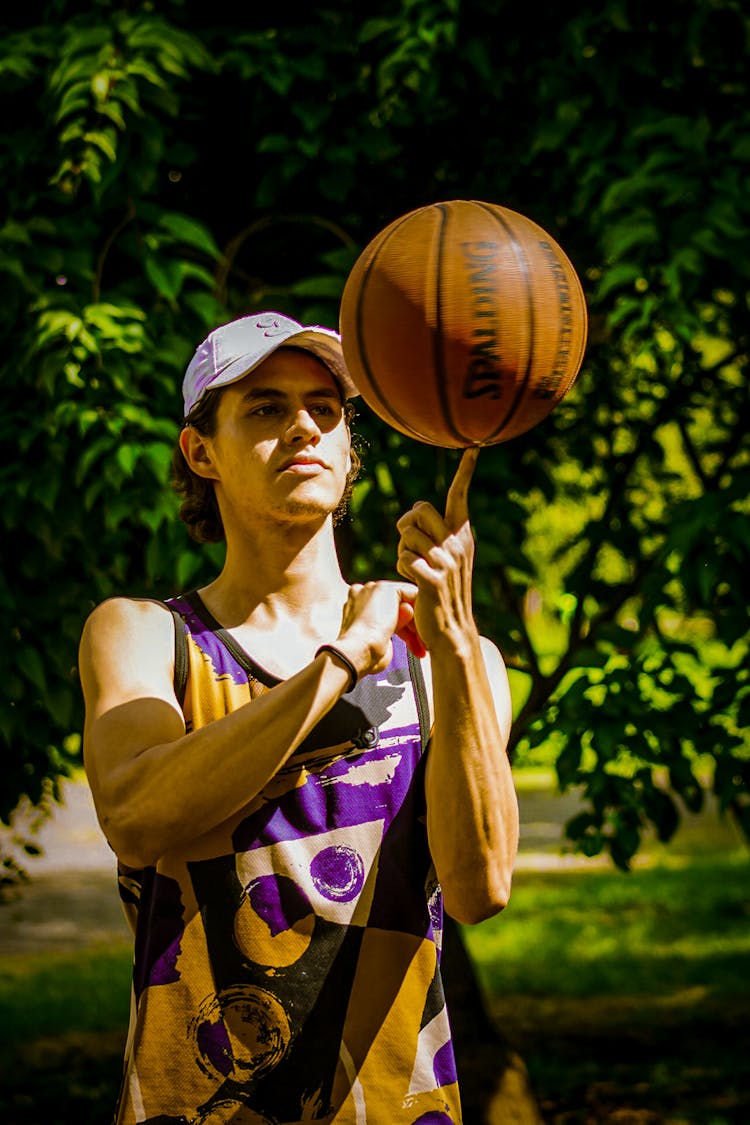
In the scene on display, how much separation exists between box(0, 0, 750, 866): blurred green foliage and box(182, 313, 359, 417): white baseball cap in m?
1.12

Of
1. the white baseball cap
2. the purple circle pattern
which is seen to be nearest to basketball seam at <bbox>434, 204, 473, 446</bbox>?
the white baseball cap

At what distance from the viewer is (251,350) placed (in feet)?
8.27

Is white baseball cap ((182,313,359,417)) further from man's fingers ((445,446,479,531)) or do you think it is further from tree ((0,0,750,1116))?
tree ((0,0,750,1116))

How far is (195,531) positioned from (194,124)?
2.08m

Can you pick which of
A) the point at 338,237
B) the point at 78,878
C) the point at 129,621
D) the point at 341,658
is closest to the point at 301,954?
the point at 341,658

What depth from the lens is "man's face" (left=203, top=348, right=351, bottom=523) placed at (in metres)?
2.47

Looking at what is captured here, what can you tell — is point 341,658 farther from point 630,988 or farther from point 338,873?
point 630,988

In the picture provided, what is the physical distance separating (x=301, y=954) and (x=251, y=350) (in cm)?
107

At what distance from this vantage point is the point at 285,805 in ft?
7.62

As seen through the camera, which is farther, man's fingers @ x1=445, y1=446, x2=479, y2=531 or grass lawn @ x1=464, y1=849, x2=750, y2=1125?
grass lawn @ x1=464, y1=849, x2=750, y2=1125

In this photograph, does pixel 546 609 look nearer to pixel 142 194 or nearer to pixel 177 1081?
pixel 142 194

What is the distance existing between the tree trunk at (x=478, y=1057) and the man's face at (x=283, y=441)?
9.07 ft

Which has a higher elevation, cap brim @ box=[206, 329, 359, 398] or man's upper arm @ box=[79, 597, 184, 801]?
cap brim @ box=[206, 329, 359, 398]

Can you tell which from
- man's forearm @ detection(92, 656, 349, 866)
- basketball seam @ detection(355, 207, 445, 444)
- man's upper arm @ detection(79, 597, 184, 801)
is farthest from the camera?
basketball seam @ detection(355, 207, 445, 444)
